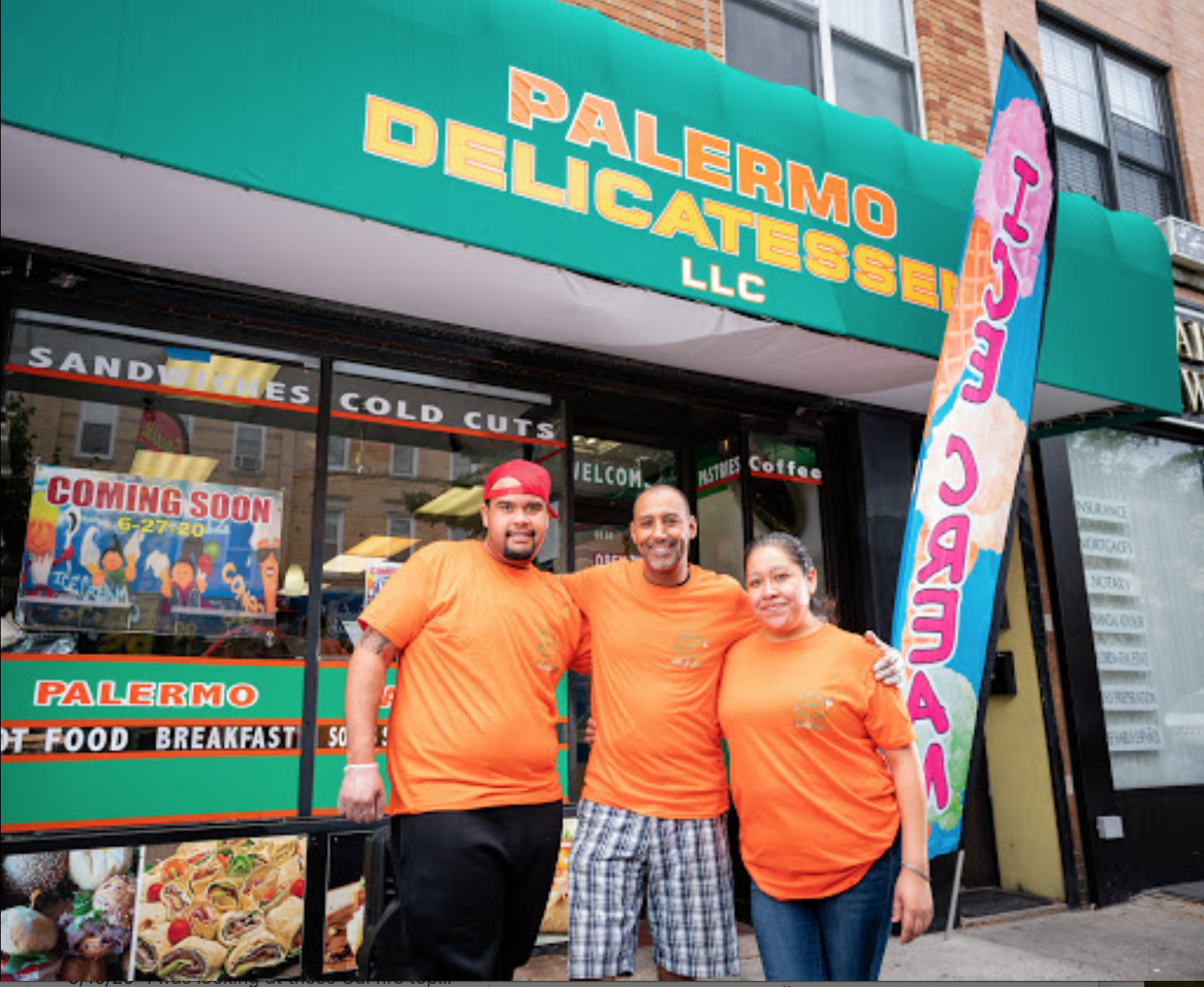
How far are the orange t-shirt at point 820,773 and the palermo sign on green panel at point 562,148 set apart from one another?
2.29m

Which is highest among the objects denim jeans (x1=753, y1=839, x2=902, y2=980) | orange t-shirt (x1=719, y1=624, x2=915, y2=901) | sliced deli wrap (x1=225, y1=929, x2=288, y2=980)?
orange t-shirt (x1=719, y1=624, x2=915, y2=901)

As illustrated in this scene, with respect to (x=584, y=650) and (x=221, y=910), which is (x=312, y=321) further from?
(x=221, y=910)

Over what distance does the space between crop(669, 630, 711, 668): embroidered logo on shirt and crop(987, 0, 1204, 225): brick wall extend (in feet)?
26.1

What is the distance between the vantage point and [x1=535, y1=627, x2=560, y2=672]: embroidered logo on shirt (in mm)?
3258

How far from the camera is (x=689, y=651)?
3.28 metres

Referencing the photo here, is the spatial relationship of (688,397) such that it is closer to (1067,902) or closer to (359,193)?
(359,193)

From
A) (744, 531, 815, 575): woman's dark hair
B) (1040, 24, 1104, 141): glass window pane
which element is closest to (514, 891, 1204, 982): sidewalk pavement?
(744, 531, 815, 575): woman's dark hair

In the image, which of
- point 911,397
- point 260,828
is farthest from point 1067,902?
point 260,828

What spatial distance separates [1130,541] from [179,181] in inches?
292

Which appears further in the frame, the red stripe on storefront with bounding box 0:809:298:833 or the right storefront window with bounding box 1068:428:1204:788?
the right storefront window with bounding box 1068:428:1204:788

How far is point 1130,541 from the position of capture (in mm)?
7621

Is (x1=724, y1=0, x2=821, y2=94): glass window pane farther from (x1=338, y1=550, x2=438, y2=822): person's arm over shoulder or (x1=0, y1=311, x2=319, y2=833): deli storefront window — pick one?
(x1=338, y1=550, x2=438, y2=822): person's arm over shoulder

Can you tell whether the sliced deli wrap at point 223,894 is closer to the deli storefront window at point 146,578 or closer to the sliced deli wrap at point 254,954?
the sliced deli wrap at point 254,954

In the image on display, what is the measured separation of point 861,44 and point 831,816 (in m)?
6.96
